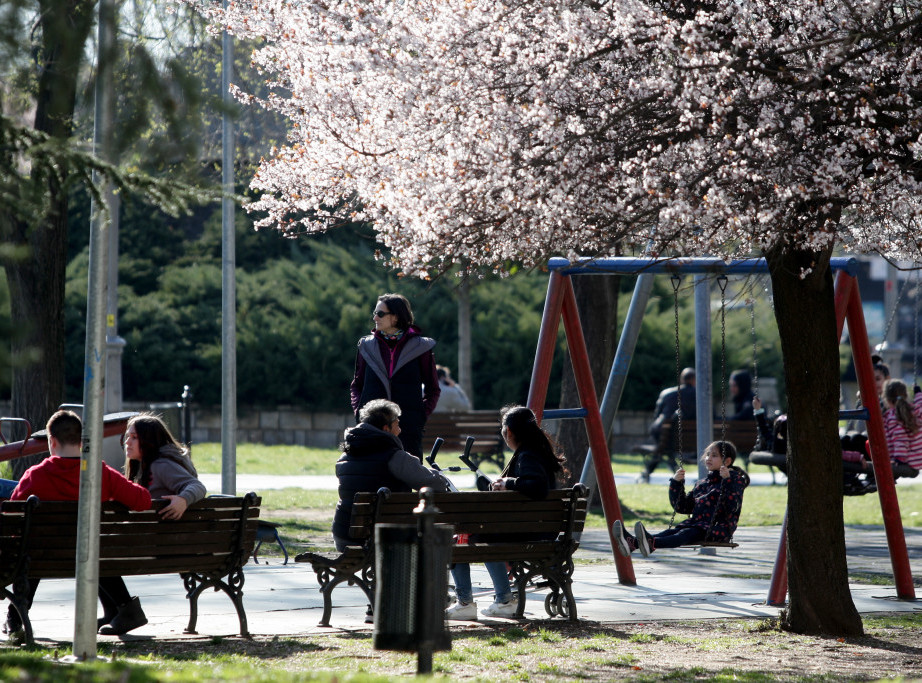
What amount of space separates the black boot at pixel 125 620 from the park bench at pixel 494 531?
2.97 feet

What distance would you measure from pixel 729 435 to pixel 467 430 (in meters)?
3.83

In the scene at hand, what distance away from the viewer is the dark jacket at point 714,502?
9.23m

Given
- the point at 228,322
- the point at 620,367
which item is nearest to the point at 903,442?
the point at 620,367

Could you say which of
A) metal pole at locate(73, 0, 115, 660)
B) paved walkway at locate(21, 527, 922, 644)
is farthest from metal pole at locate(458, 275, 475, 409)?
metal pole at locate(73, 0, 115, 660)

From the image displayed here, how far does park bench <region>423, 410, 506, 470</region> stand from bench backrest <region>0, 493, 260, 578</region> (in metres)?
11.6

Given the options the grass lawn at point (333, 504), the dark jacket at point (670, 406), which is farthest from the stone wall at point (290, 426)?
the dark jacket at point (670, 406)

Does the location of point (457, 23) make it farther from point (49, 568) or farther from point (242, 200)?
point (49, 568)

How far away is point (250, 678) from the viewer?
16.0ft

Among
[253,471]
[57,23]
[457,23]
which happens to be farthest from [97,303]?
[253,471]

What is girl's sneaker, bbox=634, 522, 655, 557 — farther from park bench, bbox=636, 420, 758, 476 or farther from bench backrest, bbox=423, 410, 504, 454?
park bench, bbox=636, 420, 758, 476

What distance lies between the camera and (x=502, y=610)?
7793mm

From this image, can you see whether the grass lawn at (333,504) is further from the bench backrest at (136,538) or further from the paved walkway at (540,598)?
the bench backrest at (136,538)

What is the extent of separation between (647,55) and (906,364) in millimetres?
62534

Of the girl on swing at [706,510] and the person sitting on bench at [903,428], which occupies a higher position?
the person sitting on bench at [903,428]
